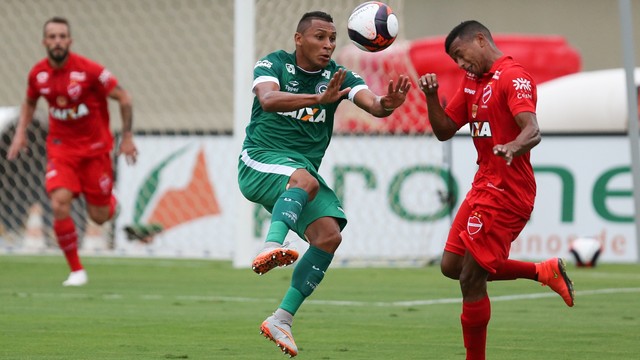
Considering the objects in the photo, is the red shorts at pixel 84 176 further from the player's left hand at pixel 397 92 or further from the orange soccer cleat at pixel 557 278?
the orange soccer cleat at pixel 557 278

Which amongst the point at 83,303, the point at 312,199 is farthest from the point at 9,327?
the point at 312,199

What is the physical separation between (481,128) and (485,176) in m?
0.29

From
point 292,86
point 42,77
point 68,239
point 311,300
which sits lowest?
point 311,300

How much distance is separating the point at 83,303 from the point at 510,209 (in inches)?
204

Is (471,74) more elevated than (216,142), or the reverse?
(471,74)

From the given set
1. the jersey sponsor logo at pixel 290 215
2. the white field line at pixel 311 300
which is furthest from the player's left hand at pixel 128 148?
the jersey sponsor logo at pixel 290 215

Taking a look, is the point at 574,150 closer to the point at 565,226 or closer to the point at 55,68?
the point at 565,226

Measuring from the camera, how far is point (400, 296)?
508 inches

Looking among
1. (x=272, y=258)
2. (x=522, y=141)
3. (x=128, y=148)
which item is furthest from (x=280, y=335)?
(x=128, y=148)

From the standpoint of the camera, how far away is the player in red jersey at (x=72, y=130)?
45.4 ft

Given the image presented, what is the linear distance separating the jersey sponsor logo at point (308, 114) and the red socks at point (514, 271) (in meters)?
1.56

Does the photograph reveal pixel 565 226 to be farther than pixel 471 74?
Yes

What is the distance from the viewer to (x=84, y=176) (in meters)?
14.3

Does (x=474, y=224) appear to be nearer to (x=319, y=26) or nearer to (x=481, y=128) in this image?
(x=481, y=128)
